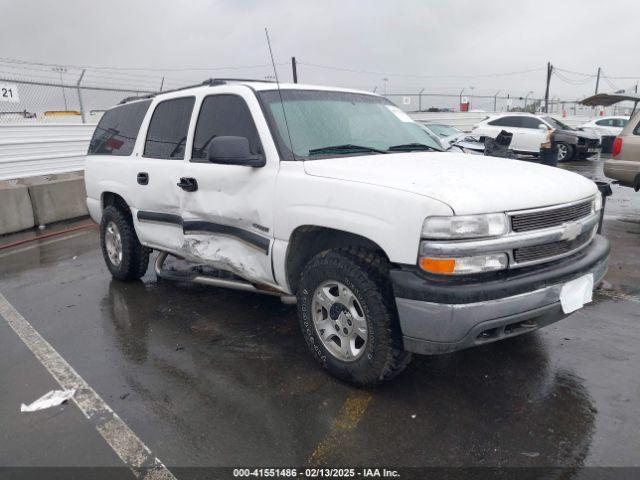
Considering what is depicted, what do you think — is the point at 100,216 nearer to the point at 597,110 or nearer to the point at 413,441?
the point at 413,441

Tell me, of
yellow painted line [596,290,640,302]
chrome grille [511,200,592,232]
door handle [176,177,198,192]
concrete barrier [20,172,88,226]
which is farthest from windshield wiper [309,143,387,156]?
concrete barrier [20,172,88,226]

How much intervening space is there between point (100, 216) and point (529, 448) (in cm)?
476

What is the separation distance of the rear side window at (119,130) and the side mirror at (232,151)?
6.67 ft

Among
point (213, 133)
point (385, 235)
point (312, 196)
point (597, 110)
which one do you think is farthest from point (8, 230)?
point (597, 110)

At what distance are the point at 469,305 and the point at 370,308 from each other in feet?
1.85

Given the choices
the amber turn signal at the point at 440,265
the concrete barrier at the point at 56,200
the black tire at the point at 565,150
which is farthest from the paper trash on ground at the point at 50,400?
the black tire at the point at 565,150

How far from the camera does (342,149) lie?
3.51 meters

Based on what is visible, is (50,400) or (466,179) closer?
(466,179)

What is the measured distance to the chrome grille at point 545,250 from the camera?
270cm

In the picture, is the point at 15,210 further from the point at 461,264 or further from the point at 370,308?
the point at 461,264

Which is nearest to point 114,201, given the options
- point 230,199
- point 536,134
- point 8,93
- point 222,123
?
point 222,123

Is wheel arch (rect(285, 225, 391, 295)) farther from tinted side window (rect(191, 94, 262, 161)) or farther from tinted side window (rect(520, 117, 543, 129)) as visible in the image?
tinted side window (rect(520, 117, 543, 129))

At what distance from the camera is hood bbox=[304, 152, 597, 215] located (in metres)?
2.63

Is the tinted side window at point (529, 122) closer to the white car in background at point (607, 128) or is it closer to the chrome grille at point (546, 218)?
the white car in background at point (607, 128)
